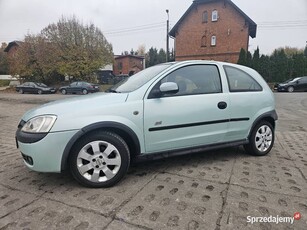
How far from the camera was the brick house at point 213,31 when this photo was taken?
92.8ft

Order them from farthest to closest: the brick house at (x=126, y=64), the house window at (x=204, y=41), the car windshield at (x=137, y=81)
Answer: the brick house at (x=126, y=64)
the house window at (x=204, y=41)
the car windshield at (x=137, y=81)

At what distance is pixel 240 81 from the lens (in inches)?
157

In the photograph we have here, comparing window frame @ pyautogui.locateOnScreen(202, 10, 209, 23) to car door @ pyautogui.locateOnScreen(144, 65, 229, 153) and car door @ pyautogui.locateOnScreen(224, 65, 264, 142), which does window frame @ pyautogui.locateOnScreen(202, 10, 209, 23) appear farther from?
car door @ pyautogui.locateOnScreen(144, 65, 229, 153)

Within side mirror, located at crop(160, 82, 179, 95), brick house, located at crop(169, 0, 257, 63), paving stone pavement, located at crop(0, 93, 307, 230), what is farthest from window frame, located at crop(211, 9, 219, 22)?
side mirror, located at crop(160, 82, 179, 95)

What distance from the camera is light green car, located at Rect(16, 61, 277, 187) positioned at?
2.78 metres

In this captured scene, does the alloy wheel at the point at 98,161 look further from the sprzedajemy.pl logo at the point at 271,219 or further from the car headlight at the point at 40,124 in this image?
the sprzedajemy.pl logo at the point at 271,219

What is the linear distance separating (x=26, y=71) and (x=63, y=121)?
30.7 m

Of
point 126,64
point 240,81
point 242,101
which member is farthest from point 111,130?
point 126,64

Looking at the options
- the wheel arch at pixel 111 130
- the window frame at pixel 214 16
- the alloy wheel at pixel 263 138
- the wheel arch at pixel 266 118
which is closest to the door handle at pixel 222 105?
the wheel arch at pixel 266 118

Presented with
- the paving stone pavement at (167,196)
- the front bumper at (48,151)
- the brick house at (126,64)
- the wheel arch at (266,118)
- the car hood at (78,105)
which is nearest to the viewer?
the paving stone pavement at (167,196)

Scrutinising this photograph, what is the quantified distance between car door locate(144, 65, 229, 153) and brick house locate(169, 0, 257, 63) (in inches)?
1065

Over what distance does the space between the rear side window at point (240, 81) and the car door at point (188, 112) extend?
235 millimetres

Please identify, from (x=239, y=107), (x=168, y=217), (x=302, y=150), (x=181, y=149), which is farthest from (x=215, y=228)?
(x=302, y=150)

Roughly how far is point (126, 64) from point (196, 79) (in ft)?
159
